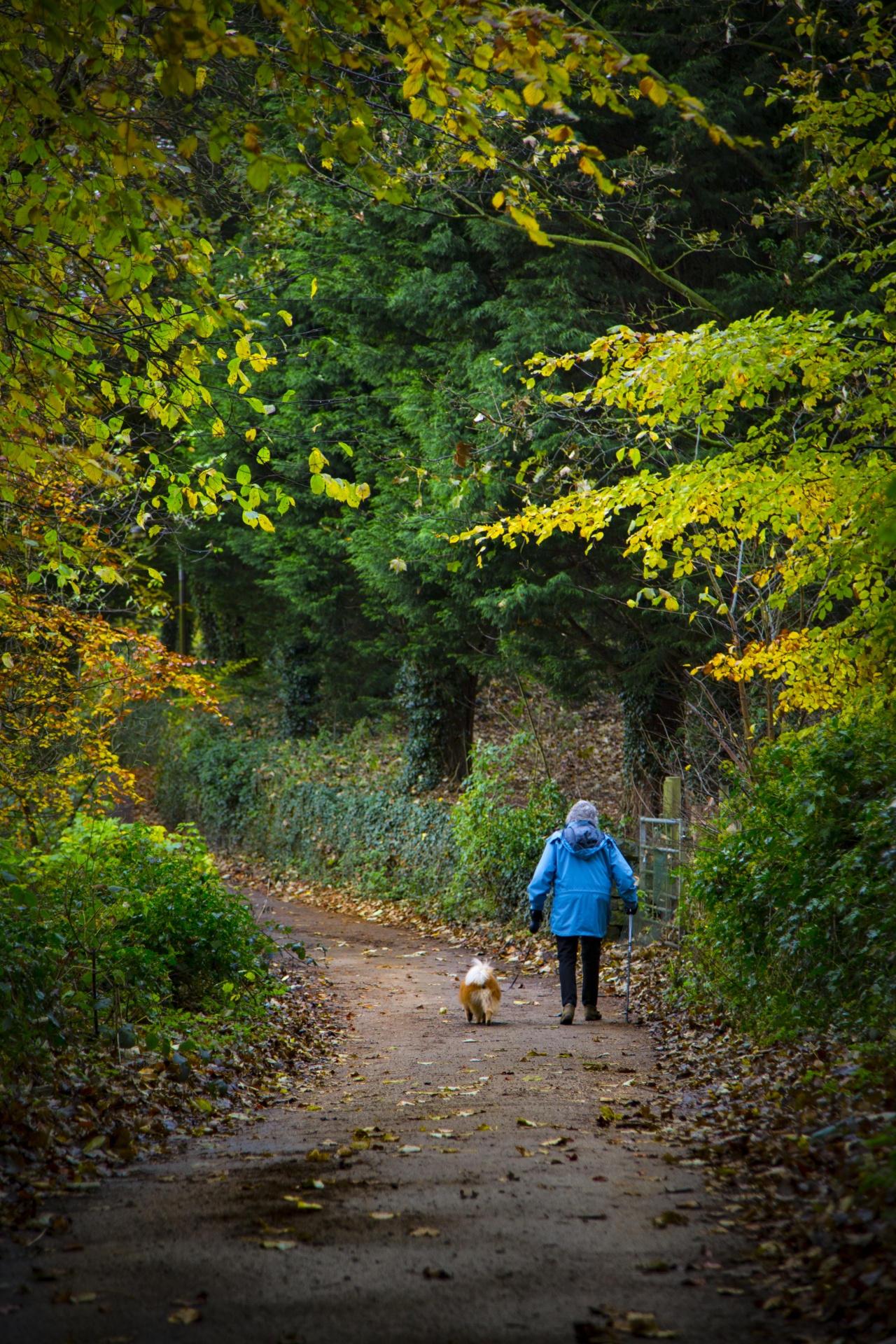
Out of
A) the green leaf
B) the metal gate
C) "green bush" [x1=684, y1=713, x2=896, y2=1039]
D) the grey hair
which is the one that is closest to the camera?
the green leaf

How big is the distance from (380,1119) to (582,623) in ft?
32.2

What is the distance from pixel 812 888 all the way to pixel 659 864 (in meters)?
5.54

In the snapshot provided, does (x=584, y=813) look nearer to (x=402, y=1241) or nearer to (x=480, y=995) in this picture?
(x=480, y=995)

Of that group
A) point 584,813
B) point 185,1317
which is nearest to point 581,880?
point 584,813

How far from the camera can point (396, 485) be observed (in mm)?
17375

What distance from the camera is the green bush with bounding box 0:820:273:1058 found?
20.8 ft

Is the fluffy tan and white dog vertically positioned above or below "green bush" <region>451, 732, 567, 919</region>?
below

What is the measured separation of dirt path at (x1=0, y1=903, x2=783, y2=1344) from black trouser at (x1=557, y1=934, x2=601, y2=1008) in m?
2.85

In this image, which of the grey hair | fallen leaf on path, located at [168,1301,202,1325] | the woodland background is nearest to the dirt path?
fallen leaf on path, located at [168,1301,202,1325]

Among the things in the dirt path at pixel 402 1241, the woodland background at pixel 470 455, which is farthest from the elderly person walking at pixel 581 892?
the dirt path at pixel 402 1241

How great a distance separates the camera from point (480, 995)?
9.68 meters

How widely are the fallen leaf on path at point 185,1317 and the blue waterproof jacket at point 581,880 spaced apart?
643cm

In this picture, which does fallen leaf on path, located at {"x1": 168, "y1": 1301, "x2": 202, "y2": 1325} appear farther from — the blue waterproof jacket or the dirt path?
the blue waterproof jacket

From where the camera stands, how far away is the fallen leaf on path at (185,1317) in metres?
3.37
